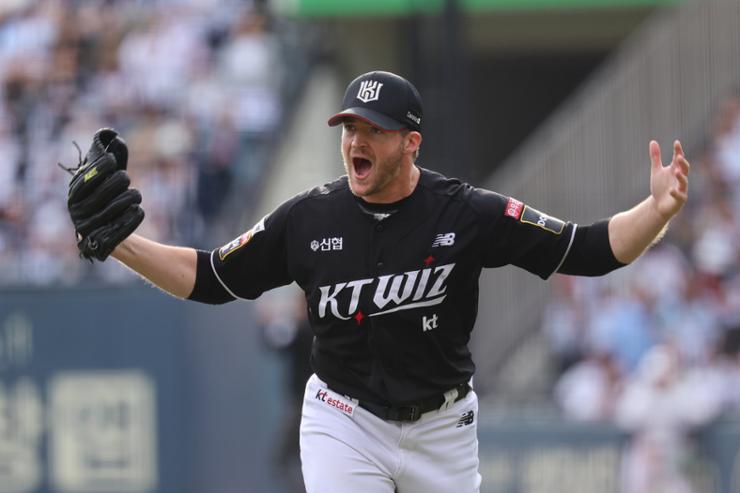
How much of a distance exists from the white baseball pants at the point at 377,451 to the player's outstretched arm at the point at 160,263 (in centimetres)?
66

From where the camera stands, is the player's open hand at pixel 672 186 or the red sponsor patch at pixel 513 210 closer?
the player's open hand at pixel 672 186

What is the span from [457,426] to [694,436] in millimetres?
5622

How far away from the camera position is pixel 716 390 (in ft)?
37.8

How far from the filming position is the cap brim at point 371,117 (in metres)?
5.24

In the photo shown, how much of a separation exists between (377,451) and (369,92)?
1.29 meters

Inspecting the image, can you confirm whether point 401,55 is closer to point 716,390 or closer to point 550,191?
point 550,191

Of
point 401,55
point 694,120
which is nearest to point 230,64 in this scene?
point 401,55

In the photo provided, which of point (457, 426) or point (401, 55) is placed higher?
point (401, 55)

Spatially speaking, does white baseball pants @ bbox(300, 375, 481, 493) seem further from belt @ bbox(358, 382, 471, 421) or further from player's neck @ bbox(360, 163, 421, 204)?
player's neck @ bbox(360, 163, 421, 204)

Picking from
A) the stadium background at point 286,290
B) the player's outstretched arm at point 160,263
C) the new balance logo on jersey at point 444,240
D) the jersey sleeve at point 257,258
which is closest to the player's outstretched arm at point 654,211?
the new balance logo on jersey at point 444,240

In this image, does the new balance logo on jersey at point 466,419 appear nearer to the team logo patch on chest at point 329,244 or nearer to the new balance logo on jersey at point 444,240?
the new balance logo on jersey at point 444,240

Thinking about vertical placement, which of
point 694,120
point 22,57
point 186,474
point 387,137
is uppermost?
point 22,57

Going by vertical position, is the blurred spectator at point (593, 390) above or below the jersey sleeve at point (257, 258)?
below

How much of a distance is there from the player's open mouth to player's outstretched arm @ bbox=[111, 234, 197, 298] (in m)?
0.74
